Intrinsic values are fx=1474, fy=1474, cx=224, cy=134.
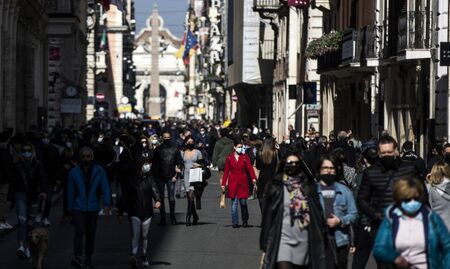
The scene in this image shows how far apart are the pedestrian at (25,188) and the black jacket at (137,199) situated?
1.79 metres

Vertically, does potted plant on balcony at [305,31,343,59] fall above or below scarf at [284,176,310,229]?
above

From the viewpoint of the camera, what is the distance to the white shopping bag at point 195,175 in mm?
24969

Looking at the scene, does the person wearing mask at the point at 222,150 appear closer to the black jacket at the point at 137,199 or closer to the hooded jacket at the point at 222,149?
the hooded jacket at the point at 222,149

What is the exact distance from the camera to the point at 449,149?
19828 mm

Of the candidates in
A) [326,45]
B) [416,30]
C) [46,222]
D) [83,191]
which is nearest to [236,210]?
[46,222]

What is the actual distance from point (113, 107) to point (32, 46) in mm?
86608

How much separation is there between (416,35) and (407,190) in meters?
22.5

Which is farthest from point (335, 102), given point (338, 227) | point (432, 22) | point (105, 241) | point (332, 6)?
point (338, 227)

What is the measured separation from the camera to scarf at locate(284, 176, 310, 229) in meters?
12.2

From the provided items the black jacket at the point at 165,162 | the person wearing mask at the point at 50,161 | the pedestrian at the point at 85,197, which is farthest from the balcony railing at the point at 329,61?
the pedestrian at the point at 85,197

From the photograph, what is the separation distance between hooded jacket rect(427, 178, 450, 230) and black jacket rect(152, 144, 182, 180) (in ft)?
33.5

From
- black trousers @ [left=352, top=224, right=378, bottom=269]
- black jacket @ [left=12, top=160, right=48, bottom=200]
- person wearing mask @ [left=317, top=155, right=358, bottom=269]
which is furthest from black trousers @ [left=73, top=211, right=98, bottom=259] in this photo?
person wearing mask @ [left=317, top=155, right=358, bottom=269]

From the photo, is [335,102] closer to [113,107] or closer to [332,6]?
[332,6]

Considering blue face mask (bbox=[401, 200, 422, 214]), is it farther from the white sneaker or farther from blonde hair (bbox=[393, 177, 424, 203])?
the white sneaker
